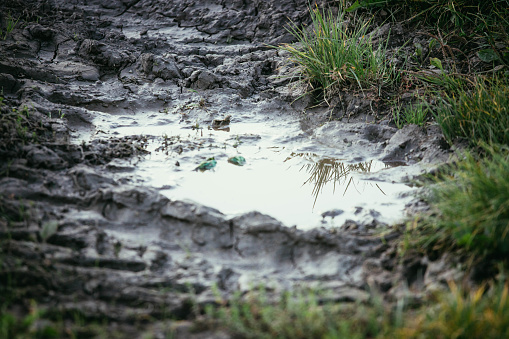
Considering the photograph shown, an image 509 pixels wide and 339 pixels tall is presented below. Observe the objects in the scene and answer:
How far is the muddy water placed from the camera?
314 centimetres

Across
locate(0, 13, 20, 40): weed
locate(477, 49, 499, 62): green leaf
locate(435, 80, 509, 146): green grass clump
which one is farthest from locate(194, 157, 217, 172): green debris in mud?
locate(0, 13, 20, 40): weed

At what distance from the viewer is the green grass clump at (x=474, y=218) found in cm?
214

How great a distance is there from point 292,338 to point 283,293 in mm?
351

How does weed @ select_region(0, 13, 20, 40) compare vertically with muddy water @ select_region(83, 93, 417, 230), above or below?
above

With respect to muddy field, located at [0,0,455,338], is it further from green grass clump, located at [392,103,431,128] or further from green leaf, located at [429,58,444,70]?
green leaf, located at [429,58,444,70]

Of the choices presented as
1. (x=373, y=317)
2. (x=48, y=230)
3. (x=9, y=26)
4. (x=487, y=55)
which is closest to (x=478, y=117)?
(x=487, y=55)

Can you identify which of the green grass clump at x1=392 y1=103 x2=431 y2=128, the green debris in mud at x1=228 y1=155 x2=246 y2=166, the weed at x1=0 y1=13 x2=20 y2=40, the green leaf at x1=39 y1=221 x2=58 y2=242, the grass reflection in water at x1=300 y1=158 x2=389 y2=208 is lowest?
the green leaf at x1=39 y1=221 x2=58 y2=242

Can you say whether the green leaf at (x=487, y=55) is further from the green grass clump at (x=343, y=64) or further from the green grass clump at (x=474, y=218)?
the green grass clump at (x=474, y=218)

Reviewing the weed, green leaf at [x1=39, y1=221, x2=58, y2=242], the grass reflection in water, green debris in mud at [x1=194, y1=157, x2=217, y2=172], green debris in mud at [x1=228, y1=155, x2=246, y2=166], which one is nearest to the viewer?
green leaf at [x1=39, y1=221, x2=58, y2=242]

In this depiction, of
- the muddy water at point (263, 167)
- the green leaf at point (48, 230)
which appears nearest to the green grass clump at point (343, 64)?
the muddy water at point (263, 167)

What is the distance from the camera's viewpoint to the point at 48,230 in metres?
2.47

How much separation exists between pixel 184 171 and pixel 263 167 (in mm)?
732

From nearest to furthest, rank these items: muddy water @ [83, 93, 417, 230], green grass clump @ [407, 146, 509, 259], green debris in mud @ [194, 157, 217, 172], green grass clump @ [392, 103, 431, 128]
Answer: green grass clump @ [407, 146, 509, 259] < muddy water @ [83, 93, 417, 230] < green debris in mud @ [194, 157, 217, 172] < green grass clump @ [392, 103, 431, 128]

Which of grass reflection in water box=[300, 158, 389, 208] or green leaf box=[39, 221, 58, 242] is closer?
green leaf box=[39, 221, 58, 242]
